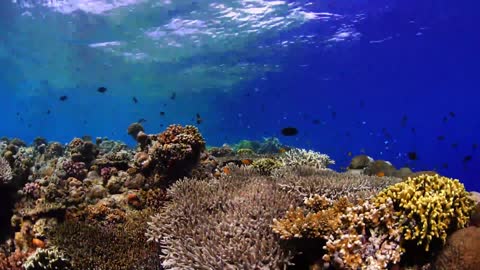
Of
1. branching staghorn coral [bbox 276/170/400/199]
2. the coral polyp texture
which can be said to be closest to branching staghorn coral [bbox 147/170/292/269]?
the coral polyp texture

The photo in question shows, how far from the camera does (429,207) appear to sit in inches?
175

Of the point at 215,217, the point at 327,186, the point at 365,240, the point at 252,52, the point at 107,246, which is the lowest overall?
the point at 365,240

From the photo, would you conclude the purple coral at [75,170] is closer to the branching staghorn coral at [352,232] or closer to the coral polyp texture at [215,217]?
the coral polyp texture at [215,217]

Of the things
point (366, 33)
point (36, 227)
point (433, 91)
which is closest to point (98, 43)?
point (366, 33)

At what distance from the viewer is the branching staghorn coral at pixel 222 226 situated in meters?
4.67

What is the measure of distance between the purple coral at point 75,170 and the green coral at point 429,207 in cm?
894

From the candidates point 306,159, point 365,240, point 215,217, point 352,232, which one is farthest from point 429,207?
point 306,159

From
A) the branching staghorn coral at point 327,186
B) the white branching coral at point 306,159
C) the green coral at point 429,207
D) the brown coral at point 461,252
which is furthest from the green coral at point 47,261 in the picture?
the white branching coral at point 306,159

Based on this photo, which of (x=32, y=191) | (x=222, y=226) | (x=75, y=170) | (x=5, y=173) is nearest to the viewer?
(x=222, y=226)

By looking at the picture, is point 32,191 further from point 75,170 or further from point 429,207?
point 429,207

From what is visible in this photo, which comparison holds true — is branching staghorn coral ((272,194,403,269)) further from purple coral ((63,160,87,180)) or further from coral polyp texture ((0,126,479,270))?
purple coral ((63,160,87,180))

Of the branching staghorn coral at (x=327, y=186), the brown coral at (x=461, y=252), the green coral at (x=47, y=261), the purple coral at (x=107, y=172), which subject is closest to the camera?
the brown coral at (x=461, y=252)

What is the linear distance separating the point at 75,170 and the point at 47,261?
4832 millimetres

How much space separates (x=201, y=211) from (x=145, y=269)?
1.56 meters
